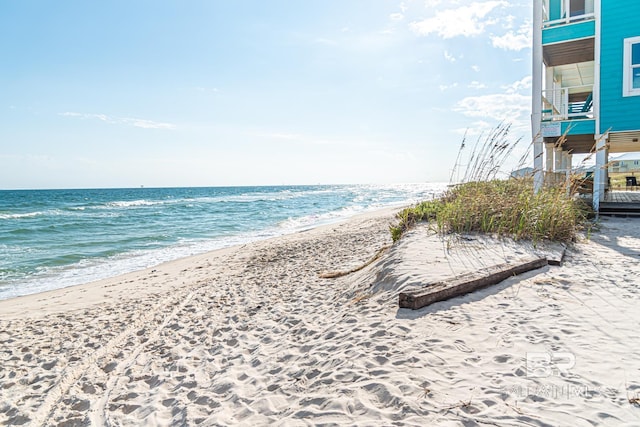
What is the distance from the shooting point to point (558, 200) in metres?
6.38

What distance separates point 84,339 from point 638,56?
13.5m

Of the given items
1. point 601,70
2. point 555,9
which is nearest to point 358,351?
point 601,70

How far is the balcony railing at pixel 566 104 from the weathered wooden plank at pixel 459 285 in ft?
24.9

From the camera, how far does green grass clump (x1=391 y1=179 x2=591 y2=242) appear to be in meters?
6.19

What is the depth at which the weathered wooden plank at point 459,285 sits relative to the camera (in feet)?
12.2

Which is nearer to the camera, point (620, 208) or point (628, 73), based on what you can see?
point (628, 73)

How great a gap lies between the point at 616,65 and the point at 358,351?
11.4m

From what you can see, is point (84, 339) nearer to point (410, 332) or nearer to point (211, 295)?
point (211, 295)

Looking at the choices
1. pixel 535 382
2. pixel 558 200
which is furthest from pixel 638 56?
pixel 535 382

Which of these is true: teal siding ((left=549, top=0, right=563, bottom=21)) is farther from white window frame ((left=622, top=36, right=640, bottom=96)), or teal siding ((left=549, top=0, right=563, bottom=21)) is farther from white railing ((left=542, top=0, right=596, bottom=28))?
white window frame ((left=622, top=36, right=640, bottom=96))

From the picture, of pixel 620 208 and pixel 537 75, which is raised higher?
pixel 537 75

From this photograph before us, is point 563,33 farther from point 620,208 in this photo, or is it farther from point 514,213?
point 514,213

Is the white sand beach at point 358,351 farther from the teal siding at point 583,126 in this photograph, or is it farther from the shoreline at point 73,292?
the teal siding at point 583,126

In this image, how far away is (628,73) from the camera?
32.7ft
